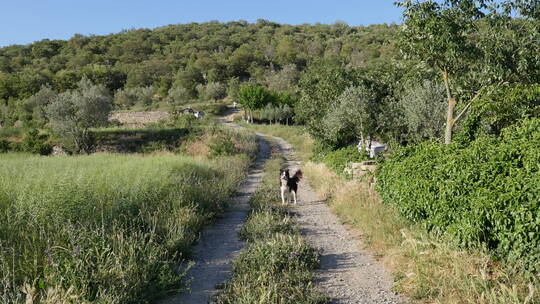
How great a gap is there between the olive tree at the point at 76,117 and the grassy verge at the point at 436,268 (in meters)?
24.5

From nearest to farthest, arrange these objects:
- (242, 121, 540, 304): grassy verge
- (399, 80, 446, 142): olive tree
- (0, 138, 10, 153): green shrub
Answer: (242, 121, 540, 304): grassy verge → (399, 80, 446, 142): olive tree → (0, 138, 10, 153): green shrub

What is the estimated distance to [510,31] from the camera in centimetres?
1000

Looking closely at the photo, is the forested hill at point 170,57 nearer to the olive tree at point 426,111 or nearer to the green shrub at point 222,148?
the green shrub at point 222,148

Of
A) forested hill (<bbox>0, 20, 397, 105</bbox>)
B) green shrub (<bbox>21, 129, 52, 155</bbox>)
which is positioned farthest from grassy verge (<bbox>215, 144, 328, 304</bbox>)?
forested hill (<bbox>0, 20, 397, 105</bbox>)

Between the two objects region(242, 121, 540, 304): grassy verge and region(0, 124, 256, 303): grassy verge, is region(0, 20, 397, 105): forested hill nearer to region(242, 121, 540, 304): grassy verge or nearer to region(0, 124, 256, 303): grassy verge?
region(242, 121, 540, 304): grassy verge

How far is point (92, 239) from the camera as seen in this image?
486 cm

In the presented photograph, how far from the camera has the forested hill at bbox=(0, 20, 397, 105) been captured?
234ft

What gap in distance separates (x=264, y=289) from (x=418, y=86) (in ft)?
51.9

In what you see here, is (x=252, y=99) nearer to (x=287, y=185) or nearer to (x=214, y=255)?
(x=287, y=185)

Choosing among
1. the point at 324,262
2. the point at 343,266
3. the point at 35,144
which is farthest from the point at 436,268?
the point at 35,144

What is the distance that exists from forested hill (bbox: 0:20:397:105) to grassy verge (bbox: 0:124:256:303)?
183 feet

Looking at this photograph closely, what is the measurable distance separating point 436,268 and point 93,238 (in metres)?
4.76

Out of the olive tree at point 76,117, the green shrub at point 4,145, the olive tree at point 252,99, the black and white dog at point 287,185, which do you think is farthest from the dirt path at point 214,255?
the olive tree at point 252,99

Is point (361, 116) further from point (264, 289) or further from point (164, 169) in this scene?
point (264, 289)
